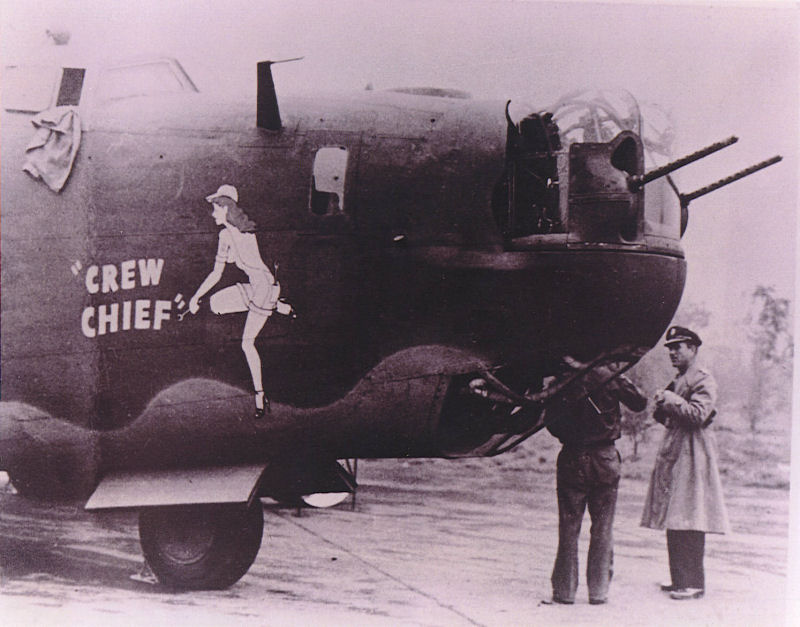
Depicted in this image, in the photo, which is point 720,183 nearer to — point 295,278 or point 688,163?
point 688,163

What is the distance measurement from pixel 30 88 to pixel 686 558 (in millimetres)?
6009

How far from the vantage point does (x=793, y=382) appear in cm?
706

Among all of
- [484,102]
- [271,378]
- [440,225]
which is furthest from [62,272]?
[484,102]

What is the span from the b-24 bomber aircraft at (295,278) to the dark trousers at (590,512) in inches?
27.3

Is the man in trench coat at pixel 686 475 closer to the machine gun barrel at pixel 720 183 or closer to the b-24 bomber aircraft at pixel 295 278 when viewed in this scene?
the b-24 bomber aircraft at pixel 295 278

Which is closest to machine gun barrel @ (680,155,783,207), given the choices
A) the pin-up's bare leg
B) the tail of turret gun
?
the tail of turret gun

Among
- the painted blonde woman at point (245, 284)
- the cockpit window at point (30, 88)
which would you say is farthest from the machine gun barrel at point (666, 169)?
the cockpit window at point (30, 88)

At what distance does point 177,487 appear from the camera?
242 inches

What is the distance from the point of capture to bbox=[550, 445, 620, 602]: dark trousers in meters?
6.57

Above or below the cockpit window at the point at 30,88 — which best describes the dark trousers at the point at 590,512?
below

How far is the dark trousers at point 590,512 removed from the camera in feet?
21.5

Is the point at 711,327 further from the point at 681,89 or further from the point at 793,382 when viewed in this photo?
the point at 681,89

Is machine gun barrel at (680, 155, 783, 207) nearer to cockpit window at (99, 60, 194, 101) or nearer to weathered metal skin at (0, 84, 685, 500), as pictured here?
weathered metal skin at (0, 84, 685, 500)

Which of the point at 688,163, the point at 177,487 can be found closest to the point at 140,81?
the point at 177,487
